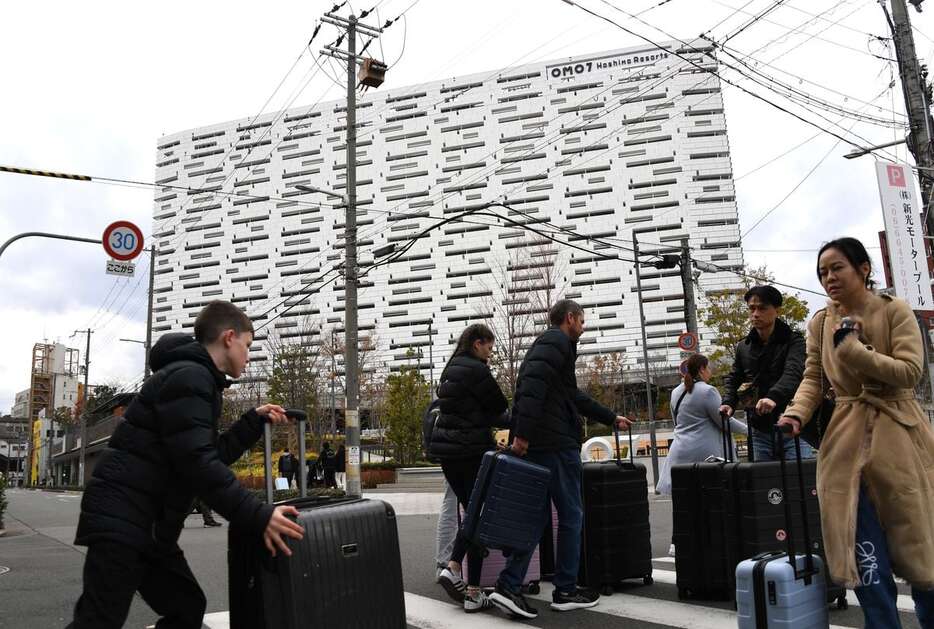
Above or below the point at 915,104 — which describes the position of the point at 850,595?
below

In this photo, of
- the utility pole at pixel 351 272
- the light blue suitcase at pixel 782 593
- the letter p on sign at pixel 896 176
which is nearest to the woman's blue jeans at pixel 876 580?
the light blue suitcase at pixel 782 593

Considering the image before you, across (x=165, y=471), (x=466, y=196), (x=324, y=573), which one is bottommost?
(x=324, y=573)

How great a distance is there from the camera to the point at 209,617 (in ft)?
16.3

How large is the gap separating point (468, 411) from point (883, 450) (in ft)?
9.56

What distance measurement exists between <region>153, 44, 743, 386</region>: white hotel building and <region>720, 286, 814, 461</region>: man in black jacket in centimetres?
9203

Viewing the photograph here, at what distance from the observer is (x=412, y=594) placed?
556 cm

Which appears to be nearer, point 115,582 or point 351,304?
point 115,582

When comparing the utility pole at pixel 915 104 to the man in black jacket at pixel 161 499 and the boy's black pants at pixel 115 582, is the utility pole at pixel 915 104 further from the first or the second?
the boy's black pants at pixel 115 582

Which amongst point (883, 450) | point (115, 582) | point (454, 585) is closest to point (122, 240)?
point (454, 585)

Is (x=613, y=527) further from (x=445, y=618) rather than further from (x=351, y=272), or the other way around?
(x=351, y=272)

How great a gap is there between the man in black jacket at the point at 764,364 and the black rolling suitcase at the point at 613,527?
3.00 feet

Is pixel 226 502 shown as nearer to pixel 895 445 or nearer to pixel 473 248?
pixel 895 445

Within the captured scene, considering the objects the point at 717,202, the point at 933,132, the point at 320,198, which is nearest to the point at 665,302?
the point at 717,202

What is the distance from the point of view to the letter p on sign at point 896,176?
13.1 meters
